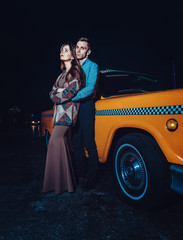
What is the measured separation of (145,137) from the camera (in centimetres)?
199

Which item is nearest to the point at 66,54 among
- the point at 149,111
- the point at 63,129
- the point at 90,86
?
the point at 90,86

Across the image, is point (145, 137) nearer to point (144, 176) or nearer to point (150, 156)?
point (150, 156)

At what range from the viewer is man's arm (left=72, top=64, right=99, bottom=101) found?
2365 mm

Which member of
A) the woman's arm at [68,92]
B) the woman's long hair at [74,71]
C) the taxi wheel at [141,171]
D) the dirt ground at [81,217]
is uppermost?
the woman's long hair at [74,71]

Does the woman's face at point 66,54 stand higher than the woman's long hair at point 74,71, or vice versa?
the woman's face at point 66,54

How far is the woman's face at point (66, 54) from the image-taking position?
8.00 ft

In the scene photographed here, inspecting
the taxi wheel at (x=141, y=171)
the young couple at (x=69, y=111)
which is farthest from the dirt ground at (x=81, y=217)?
the young couple at (x=69, y=111)

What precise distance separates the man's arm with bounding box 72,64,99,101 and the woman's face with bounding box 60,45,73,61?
0.30 m

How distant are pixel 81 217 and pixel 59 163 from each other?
2.21 feet

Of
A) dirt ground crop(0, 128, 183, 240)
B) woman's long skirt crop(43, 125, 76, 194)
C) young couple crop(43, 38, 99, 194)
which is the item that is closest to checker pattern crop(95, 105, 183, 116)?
young couple crop(43, 38, 99, 194)

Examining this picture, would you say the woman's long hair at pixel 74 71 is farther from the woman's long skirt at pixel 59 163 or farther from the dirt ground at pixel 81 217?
the dirt ground at pixel 81 217

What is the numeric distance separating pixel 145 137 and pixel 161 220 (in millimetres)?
757

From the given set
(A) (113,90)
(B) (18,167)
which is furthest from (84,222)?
(B) (18,167)

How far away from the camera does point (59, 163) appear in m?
2.39
